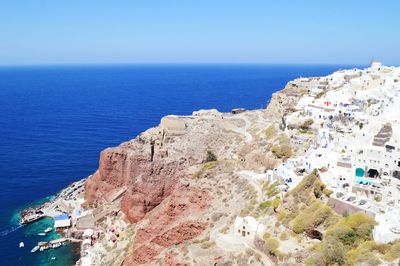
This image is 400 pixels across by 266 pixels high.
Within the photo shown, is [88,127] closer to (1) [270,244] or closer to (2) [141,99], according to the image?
(2) [141,99]

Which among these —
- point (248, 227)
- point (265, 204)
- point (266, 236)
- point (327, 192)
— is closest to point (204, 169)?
point (265, 204)

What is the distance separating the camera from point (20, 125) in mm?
133750

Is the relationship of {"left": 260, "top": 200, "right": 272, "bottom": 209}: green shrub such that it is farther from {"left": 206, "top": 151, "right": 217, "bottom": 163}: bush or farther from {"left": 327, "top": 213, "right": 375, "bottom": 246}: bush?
{"left": 206, "top": 151, "right": 217, "bottom": 163}: bush

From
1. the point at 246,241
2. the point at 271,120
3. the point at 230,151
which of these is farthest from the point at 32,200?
the point at 246,241

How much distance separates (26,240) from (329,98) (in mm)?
49419

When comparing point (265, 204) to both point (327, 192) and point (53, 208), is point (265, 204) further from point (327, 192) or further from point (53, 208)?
point (53, 208)

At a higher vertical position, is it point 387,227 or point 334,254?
point 387,227

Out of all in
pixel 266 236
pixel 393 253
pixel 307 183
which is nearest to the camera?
pixel 393 253

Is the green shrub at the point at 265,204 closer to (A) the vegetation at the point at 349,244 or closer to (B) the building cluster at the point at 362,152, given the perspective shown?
(B) the building cluster at the point at 362,152

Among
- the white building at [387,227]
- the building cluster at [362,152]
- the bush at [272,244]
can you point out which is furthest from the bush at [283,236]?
the white building at [387,227]

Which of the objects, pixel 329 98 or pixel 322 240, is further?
pixel 329 98

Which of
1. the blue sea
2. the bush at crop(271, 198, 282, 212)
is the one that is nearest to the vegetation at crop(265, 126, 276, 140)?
the bush at crop(271, 198, 282, 212)

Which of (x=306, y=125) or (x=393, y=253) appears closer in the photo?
(x=393, y=253)

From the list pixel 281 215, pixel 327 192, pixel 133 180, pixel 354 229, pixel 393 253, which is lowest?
pixel 133 180
